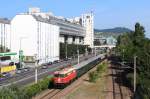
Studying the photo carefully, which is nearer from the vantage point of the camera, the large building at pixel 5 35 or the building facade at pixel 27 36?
the large building at pixel 5 35

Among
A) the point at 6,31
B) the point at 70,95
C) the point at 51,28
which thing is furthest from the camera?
the point at 51,28

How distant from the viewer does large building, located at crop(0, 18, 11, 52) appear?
150m

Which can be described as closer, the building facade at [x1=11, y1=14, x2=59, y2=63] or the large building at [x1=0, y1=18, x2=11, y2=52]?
the large building at [x1=0, y1=18, x2=11, y2=52]

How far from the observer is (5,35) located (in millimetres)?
154750

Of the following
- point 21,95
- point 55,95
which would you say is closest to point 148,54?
point 55,95

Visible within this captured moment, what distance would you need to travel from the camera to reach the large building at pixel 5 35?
493ft

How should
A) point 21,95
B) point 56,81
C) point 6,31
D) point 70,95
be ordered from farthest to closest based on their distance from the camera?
point 6,31 < point 56,81 < point 70,95 < point 21,95

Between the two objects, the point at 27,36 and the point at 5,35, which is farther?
the point at 27,36

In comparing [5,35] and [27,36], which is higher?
[5,35]

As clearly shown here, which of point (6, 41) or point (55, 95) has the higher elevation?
point (6, 41)

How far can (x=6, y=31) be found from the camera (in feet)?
509

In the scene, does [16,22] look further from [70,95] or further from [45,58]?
[70,95]

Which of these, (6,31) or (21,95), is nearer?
(21,95)

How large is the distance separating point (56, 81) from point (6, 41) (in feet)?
291
